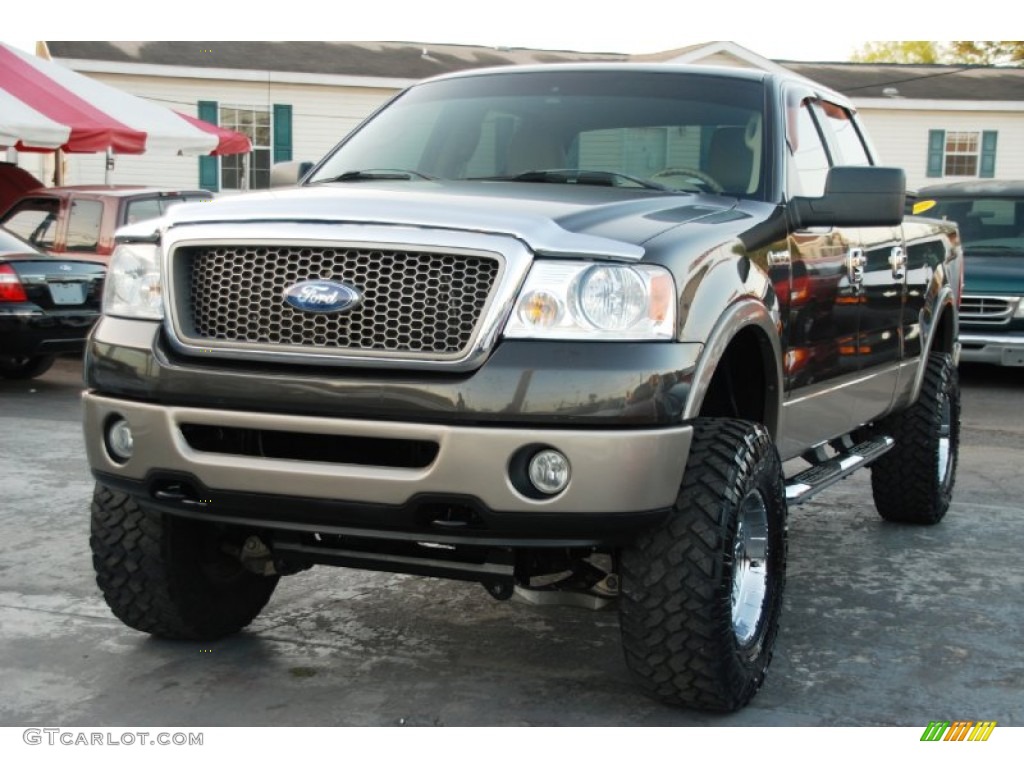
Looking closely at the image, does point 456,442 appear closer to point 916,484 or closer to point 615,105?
point 615,105

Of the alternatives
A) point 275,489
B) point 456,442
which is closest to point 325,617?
point 275,489

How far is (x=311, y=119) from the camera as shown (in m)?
27.9

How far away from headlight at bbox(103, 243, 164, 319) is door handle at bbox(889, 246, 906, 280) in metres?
3.10

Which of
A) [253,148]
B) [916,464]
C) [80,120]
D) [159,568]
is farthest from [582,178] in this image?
[253,148]

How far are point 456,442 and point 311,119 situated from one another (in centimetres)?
2509

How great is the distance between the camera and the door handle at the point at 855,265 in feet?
17.6

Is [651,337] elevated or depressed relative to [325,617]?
elevated

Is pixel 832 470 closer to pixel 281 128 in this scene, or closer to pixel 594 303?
pixel 594 303

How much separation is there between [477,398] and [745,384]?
1366mm

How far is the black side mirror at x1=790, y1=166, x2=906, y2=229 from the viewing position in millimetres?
4797

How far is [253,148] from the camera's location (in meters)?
27.5

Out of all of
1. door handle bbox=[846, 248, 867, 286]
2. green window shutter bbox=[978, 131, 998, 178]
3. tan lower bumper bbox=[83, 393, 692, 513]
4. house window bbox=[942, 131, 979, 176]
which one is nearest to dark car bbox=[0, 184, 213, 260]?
door handle bbox=[846, 248, 867, 286]

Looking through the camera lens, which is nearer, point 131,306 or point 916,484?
A: point 131,306

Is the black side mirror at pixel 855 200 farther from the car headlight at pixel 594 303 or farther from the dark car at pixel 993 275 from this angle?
the dark car at pixel 993 275
